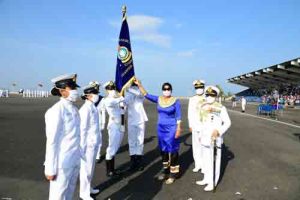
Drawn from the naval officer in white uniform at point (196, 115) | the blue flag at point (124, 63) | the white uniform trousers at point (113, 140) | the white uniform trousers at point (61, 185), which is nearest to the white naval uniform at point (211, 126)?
the naval officer in white uniform at point (196, 115)

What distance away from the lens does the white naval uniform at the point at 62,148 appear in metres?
4.12

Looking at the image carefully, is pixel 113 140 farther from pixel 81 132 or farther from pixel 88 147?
pixel 81 132

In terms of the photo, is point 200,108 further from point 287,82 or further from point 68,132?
point 287,82

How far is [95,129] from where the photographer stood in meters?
6.09

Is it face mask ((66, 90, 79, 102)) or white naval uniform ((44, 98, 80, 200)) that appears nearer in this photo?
white naval uniform ((44, 98, 80, 200))

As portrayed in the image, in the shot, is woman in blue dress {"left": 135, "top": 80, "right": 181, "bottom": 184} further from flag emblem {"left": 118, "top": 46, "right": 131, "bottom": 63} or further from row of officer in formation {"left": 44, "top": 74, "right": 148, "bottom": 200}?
flag emblem {"left": 118, "top": 46, "right": 131, "bottom": 63}

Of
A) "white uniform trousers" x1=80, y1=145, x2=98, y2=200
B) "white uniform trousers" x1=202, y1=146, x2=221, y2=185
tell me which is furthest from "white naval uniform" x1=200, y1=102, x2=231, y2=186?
"white uniform trousers" x1=80, y1=145, x2=98, y2=200

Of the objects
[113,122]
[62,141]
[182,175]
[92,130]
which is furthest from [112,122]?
[62,141]

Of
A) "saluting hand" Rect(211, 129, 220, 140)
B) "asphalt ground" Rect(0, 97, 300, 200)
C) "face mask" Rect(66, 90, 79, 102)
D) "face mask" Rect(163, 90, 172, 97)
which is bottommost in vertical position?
"asphalt ground" Rect(0, 97, 300, 200)

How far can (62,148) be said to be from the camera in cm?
437

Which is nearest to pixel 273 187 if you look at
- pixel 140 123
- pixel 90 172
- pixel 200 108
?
pixel 200 108

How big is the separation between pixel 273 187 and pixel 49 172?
16.1 ft

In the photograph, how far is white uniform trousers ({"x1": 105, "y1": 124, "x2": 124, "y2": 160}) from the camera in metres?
7.55

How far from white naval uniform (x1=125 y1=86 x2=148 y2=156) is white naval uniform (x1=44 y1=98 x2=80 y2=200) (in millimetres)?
3541
